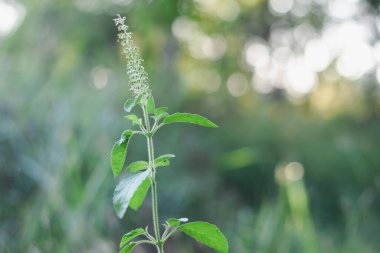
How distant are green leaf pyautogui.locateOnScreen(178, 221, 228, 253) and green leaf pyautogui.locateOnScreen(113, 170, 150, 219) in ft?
0.22

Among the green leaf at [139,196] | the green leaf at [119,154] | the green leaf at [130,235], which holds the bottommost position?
the green leaf at [130,235]

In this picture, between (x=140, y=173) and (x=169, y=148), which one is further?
(x=169, y=148)

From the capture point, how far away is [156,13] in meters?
4.66

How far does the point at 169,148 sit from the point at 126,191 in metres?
2.94

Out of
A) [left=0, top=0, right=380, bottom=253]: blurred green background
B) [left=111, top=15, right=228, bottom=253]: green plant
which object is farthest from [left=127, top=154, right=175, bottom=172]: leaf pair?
[left=0, top=0, right=380, bottom=253]: blurred green background

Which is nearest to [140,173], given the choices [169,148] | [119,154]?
[119,154]

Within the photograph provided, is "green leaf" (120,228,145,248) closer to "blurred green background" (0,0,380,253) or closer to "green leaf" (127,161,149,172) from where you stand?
"green leaf" (127,161,149,172)

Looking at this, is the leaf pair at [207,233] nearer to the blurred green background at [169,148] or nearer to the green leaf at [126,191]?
the green leaf at [126,191]

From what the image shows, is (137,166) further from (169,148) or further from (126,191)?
(169,148)

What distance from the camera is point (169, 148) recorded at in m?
3.41

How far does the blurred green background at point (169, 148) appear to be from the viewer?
2188 mm

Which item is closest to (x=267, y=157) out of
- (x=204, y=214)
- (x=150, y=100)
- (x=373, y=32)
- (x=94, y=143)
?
(x=204, y=214)

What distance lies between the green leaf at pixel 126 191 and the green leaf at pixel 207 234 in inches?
2.7

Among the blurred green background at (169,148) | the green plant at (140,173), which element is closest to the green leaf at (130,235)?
the green plant at (140,173)
